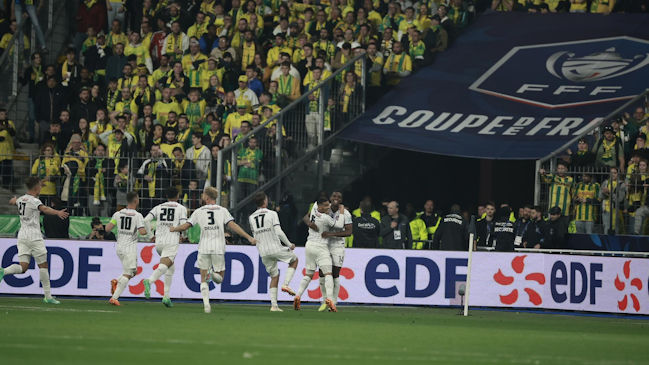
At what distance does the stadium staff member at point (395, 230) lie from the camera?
25.5 m

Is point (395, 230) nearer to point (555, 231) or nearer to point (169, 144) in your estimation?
point (555, 231)

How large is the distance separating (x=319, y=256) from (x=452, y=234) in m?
4.66

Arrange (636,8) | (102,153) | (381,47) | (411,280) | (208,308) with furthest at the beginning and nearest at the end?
(636,8)
(381,47)
(102,153)
(411,280)
(208,308)

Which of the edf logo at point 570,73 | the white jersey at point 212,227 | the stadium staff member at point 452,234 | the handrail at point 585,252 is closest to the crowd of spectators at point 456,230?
the stadium staff member at point 452,234

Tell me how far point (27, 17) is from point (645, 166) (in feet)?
54.4

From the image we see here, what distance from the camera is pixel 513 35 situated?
102 feet

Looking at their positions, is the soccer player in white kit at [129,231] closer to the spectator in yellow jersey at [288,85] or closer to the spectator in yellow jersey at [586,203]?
the spectator in yellow jersey at [288,85]

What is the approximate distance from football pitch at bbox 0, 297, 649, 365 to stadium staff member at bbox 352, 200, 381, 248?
13.1ft

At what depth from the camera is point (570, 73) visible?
1159 inches

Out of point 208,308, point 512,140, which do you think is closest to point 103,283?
point 208,308

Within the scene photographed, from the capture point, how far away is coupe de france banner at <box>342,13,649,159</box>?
27.0m

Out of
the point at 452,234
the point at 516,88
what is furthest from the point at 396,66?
the point at 452,234

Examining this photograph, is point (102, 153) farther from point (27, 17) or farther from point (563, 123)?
point (563, 123)

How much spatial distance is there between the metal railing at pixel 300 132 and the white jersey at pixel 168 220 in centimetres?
412
